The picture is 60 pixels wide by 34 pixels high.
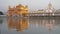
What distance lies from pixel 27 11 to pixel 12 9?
2.14 meters

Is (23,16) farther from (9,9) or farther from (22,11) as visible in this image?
(9,9)

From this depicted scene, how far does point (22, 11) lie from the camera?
25.8 metres

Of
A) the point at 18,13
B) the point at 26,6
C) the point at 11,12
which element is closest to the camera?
the point at 26,6

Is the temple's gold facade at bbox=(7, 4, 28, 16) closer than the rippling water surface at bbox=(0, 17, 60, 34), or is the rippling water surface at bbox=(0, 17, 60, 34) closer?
the rippling water surface at bbox=(0, 17, 60, 34)

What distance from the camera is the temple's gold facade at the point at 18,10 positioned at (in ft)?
76.7

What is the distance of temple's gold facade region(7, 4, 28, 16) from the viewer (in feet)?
76.7

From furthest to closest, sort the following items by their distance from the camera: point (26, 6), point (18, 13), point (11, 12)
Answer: point (18, 13) → point (11, 12) → point (26, 6)

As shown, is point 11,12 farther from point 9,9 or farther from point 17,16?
point 17,16

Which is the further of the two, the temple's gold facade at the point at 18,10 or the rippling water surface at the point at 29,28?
the temple's gold facade at the point at 18,10

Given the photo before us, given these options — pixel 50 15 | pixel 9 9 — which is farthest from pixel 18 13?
pixel 50 15

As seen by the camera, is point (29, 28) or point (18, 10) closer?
point (29, 28)

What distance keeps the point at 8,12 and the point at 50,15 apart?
5.86m

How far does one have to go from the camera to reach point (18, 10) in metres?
26.1

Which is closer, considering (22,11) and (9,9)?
(9,9)
